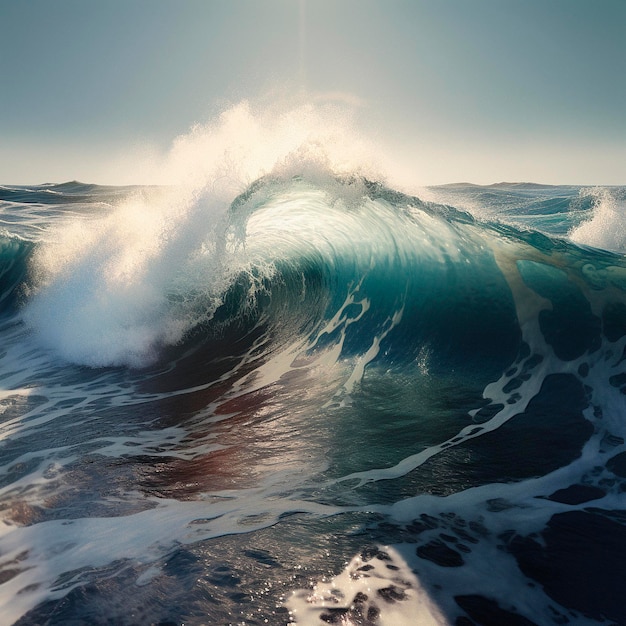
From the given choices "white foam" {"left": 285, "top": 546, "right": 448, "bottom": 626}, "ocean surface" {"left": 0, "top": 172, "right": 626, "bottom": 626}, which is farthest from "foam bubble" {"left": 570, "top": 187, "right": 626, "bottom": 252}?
"white foam" {"left": 285, "top": 546, "right": 448, "bottom": 626}

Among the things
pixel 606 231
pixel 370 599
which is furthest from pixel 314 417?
pixel 606 231

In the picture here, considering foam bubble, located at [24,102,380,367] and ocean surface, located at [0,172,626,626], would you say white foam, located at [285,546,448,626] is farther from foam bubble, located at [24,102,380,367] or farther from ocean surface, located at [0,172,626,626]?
foam bubble, located at [24,102,380,367]

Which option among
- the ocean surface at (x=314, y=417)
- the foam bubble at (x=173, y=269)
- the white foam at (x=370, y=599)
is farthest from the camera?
the foam bubble at (x=173, y=269)

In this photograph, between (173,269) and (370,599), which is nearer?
(370,599)

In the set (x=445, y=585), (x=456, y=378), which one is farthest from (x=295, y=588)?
(x=456, y=378)

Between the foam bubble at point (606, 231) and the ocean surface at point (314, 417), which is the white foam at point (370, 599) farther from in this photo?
the foam bubble at point (606, 231)

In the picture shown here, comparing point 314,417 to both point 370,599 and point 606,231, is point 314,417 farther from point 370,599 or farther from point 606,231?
point 606,231

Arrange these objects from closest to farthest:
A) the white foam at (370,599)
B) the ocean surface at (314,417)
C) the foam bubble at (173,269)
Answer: the white foam at (370,599) < the ocean surface at (314,417) < the foam bubble at (173,269)

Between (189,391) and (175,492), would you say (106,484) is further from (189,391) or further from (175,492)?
(189,391)

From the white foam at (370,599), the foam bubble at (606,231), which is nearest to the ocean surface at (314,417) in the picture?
the white foam at (370,599)
